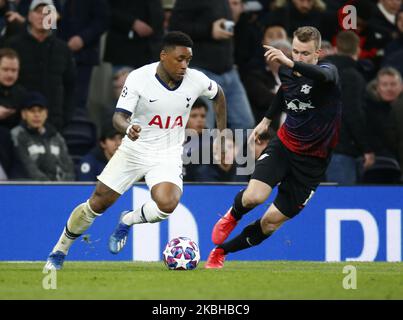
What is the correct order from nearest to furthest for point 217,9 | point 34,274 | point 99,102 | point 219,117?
1. point 34,274
2. point 219,117
3. point 217,9
4. point 99,102

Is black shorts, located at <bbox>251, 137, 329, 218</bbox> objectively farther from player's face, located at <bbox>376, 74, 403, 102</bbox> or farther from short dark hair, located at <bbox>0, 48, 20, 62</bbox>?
player's face, located at <bbox>376, 74, 403, 102</bbox>

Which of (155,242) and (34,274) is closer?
(34,274)

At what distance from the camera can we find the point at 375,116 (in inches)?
605

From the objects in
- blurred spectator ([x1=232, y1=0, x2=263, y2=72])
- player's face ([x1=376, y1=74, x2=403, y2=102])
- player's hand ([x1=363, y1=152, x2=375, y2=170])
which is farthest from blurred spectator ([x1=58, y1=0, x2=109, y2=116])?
player's hand ([x1=363, y1=152, x2=375, y2=170])

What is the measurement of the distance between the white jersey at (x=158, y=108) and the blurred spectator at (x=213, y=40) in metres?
3.45

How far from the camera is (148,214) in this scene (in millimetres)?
10930

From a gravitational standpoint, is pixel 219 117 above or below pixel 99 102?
below

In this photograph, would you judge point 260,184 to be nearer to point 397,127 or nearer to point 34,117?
point 34,117

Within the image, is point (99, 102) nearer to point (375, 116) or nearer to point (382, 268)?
point (375, 116)

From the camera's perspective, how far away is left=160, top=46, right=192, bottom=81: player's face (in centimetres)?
1083
